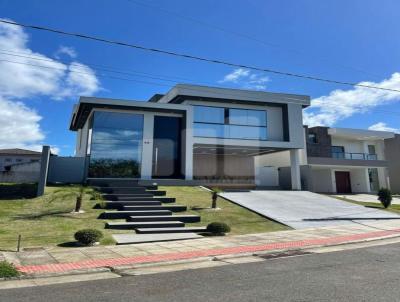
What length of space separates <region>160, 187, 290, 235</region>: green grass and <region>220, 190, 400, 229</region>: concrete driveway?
66 cm

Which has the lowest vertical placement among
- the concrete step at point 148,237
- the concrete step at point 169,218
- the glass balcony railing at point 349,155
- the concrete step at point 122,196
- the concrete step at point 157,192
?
the concrete step at point 148,237

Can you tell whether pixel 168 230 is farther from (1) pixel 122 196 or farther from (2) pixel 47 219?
(1) pixel 122 196

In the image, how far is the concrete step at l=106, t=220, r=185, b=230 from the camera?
1302 cm

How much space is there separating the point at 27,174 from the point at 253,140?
1738 centimetres

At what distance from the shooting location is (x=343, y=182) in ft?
124

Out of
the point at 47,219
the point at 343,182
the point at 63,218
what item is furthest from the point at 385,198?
the point at 47,219

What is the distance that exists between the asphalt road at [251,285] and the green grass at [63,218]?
471cm

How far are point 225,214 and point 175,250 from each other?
712cm

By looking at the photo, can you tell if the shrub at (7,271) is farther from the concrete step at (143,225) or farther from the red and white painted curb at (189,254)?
the concrete step at (143,225)

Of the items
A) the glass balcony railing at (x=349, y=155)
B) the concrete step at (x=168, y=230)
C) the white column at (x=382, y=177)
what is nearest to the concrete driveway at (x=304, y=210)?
the concrete step at (x=168, y=230)

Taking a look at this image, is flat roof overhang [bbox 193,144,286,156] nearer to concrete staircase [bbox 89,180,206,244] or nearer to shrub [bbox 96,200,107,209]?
concrete staircase [bbox 89,180,206,244]

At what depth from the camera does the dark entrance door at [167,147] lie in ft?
77.5

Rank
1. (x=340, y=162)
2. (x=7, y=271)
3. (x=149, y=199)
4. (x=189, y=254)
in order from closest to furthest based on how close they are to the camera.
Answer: (x=7, y=271) → (x=189, y=254) → (x=149, y=199) → (x=340, y=162)

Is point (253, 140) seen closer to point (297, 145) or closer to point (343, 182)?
point (297, 145)
